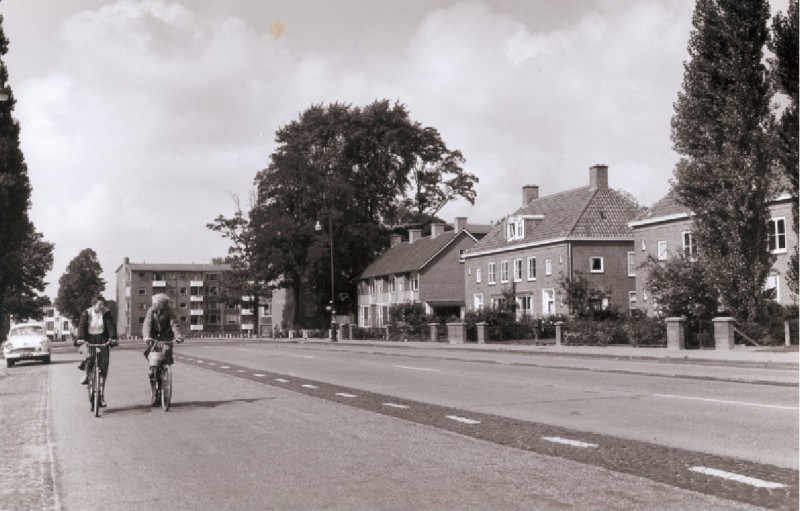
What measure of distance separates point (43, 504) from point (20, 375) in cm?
2025

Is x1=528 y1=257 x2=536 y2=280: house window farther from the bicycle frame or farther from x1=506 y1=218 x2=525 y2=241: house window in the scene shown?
the bicycle frame

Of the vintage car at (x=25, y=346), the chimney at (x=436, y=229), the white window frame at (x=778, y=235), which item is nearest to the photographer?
the vintage car at (x=25, y=346)

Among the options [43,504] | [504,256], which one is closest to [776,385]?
[43,504]

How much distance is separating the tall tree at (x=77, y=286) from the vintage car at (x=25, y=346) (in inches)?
3910

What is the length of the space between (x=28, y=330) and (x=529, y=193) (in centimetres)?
4149

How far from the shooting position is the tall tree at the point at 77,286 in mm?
127188

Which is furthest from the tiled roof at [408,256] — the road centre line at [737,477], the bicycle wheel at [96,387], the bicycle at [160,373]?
the road centre line at [737,477]

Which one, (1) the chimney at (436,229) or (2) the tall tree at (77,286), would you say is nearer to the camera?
(1) the chimney at (436,229)

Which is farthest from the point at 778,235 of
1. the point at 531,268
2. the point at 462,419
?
the point at 462,419

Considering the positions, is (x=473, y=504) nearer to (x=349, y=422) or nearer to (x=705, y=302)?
(x=349, y=422)

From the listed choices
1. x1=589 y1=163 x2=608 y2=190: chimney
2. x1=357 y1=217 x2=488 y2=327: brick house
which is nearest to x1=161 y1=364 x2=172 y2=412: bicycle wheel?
x1=589 y1=163 x2=608 y2=190: chimney

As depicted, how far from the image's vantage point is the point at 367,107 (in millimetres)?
73750

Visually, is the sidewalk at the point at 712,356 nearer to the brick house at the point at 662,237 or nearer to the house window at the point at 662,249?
the brick house at the point at 662,237

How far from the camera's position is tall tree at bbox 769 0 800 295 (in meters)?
27.0
